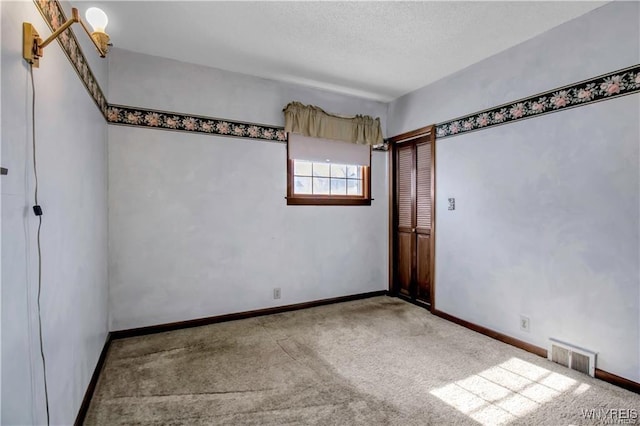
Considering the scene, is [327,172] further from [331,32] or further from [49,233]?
[49,233]

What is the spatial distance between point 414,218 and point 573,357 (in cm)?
211

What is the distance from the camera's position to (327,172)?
417 centimetres

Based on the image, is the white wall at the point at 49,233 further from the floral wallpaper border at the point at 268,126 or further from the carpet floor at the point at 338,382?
the carpet floor at the point at 338,382

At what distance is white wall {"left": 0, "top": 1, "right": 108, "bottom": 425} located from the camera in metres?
1.10

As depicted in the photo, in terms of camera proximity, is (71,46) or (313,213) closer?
(71,46)

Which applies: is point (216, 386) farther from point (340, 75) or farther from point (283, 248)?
point (340, 75)

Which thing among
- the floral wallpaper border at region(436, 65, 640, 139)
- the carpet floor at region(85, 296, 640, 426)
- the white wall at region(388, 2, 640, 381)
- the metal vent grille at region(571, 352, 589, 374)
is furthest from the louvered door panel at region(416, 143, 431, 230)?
the metal vent grille at region(571, 352, 589, 374)

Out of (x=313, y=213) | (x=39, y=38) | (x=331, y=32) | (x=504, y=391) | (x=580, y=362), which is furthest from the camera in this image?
(x=313, y=213)

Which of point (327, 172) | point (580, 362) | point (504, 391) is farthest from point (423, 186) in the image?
point (504, 391)

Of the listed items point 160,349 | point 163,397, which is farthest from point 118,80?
point 163,397

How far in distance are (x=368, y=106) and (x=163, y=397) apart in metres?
3.86

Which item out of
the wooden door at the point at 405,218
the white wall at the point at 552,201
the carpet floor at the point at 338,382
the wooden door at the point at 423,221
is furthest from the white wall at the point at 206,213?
the white wall at the point at 552,201

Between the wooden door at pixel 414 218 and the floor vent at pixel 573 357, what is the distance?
1347mm

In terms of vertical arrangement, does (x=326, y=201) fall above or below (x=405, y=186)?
below
